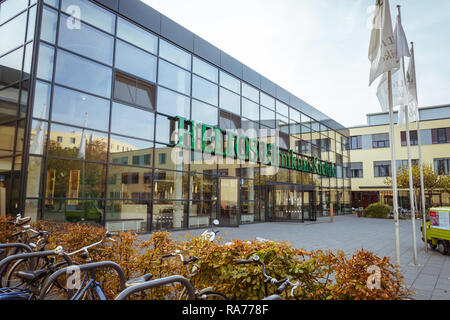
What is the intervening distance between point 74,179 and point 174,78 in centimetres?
743

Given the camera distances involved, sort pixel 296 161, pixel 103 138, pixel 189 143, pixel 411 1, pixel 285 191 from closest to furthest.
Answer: pixel 411 1 → pixel 103 138 → pixel 189 143 → pixel 285 191 → pixel 296 161

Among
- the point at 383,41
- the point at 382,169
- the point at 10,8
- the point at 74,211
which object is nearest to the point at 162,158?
A: the point at 74,211

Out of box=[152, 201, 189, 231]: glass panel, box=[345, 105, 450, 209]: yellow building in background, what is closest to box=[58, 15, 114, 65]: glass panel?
box=[152, 201, 189, 231]: glass panel

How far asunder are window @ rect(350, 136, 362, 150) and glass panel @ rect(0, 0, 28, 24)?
40.7 metres

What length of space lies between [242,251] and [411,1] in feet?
28.1

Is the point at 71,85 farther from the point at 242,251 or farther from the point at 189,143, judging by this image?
the point at 242,251

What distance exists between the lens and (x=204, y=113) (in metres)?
17.2

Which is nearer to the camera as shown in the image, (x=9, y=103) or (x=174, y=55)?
(x=9, y=103)

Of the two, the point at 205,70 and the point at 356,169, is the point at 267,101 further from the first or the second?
the point at 356,169

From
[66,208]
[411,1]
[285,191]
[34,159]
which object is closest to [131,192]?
[66,208]

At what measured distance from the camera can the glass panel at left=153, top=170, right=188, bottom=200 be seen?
14.1 meters

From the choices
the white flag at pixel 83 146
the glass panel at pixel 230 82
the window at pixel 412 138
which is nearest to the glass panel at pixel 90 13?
the white flag at pixel 83 146

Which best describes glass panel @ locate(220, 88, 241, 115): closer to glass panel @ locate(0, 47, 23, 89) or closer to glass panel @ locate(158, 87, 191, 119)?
glass panel @ locate(158, 87, 191, 119)

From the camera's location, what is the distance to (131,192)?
42.5 feet
